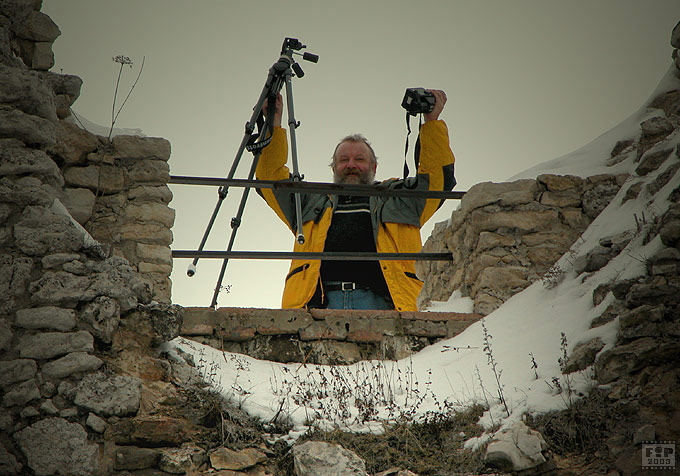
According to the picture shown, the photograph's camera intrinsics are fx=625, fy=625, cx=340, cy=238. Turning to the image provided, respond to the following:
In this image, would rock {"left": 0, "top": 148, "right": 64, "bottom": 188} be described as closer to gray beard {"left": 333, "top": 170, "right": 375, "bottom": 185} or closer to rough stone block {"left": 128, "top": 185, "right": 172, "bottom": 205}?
rough stone block {"left": 128, "top": 185, "right": 172, "bottom": 205}

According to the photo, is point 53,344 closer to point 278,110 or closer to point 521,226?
point 278,110

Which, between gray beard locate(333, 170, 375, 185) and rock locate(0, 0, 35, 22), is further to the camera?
gray beard locate(333, 170, 375, 185)

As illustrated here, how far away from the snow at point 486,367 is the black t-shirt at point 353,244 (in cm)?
84

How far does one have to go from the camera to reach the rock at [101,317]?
118 inches

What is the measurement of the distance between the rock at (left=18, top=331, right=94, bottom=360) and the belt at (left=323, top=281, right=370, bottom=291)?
2242 mm

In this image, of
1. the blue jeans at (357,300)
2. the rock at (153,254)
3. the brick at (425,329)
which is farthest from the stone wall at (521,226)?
the rock at (153,254)

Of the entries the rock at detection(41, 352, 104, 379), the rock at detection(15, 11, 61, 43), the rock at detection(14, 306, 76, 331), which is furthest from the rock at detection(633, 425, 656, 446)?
the rock at detection(15, 11, 61, 43)

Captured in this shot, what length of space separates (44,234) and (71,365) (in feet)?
2.20

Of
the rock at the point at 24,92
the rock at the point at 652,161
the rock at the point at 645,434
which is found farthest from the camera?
the rock at the point at 652,161

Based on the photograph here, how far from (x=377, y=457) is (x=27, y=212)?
6.77ft

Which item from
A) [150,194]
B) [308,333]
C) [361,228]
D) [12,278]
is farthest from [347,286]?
[12,278]

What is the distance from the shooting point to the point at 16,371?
108 inches

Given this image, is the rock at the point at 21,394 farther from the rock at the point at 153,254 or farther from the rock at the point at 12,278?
the rock at the point at 153,254

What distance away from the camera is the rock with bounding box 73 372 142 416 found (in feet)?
9.12
